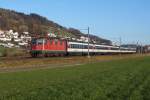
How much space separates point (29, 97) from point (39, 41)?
5003 cm

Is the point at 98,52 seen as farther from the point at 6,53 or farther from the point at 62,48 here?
the point at 6,53

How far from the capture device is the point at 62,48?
74.1 meters

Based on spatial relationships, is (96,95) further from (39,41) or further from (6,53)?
(6,53)

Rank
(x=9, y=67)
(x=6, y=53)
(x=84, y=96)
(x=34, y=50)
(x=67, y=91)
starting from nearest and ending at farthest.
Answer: (x=84, y=96)
(x=67, y=91)
(x=9, y=67)
(x=34, y=50)
(x=6, y=53)

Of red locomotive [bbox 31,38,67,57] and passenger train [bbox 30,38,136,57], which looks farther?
passenger train [bbox 30,38,136,57]

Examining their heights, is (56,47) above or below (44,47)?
below

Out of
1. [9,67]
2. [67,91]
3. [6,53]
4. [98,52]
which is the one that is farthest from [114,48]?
[67,91]

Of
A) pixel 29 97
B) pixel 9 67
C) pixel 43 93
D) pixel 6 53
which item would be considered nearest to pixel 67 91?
pixel 43 93

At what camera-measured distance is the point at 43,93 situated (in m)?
17.4

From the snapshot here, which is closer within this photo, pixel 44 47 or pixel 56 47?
pixel 44 47

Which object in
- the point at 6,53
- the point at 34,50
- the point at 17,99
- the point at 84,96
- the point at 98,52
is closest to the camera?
the point at 17,99

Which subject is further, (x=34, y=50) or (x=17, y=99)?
(x=34, y=50)

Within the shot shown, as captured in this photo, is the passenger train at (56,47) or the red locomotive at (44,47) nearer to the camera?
the red locomotive at (44,47)

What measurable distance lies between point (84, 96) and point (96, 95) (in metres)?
0.66
